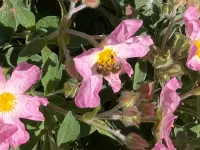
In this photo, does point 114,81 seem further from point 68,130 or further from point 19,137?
point 19,137

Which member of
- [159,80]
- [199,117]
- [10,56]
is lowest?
[199,117]

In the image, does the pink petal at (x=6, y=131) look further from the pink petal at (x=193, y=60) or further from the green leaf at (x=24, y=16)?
the pink petal at (x=193, y=60)


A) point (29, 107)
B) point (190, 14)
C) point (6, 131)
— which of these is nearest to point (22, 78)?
point (29, 107)

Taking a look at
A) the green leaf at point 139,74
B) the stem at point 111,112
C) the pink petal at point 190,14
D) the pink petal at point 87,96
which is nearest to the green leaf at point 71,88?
the pink petal at point 87,96

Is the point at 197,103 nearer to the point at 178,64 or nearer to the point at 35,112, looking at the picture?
the point at 178,64

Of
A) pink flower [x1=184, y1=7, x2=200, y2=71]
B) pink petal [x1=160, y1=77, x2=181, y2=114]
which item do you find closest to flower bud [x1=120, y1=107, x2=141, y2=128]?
pink petal [x1=160, y1=77, x2=181, y2=114]

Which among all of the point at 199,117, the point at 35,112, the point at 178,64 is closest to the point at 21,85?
the point at 35,112

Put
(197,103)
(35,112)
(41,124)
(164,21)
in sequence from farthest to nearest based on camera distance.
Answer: (164,21) → (197,103) → (41,124) → (35,112)
